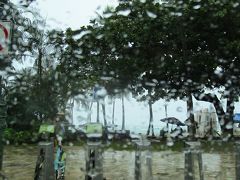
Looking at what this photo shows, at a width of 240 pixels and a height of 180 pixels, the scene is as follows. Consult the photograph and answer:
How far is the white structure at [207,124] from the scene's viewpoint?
126 feet

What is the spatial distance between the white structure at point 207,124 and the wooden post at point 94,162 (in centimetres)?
3058

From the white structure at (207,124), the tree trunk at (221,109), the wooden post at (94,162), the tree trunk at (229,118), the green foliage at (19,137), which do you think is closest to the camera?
the wooden post at (94,162)

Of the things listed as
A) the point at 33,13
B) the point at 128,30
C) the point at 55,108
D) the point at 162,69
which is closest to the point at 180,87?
the point at 162,69

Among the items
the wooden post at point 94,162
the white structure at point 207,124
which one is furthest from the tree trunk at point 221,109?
the wooden post at point 94,162

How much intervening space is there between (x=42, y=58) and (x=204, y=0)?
11.9m

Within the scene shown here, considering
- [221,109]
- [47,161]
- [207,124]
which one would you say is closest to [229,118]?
[221,109]

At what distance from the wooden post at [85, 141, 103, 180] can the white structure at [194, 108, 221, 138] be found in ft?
100

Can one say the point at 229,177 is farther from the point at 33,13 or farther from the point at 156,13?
the point at 156,13

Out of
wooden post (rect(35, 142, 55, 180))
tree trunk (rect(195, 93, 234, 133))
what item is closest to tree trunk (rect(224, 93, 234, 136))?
tree trunk (rect(195, 93, 234, 133))

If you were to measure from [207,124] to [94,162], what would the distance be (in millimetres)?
32169

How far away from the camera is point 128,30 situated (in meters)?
29.0

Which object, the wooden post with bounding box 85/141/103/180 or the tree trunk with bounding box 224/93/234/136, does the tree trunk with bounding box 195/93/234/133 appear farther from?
the wooden post with bounding box 85/141/103/180

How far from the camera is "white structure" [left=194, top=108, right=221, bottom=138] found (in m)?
38.4

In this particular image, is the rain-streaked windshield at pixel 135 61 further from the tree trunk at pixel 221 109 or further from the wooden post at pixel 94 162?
the wooden post at pixel 94 162
